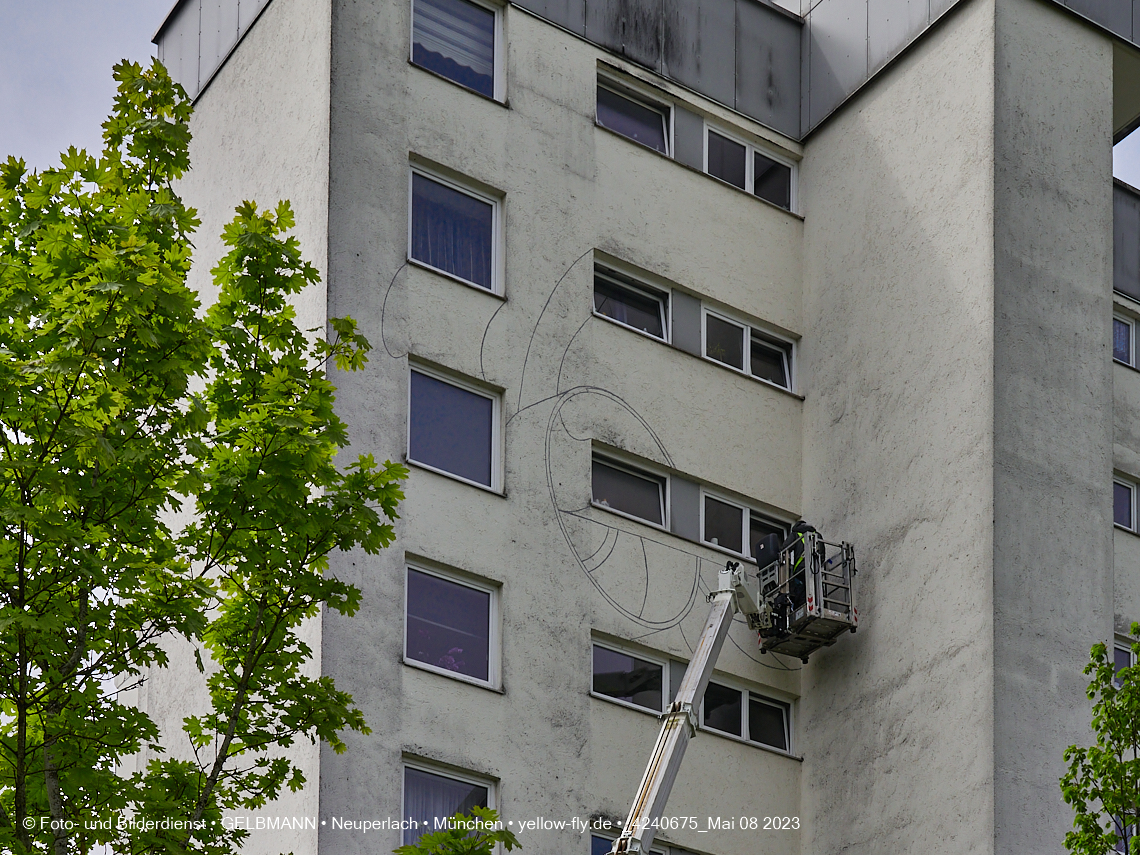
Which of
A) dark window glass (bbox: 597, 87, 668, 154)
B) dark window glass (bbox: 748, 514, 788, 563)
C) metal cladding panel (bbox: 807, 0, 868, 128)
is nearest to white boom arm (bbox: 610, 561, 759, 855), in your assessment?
dark window glass (bbox: 748, 514, 788, 563)

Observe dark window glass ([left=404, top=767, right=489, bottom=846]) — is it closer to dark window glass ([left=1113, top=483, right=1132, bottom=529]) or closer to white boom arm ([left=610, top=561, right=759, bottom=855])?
white boom arm ([left=610, top=561, right=759, bottom=855])

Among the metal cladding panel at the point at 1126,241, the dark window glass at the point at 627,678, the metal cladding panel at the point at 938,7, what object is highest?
the metal cladding panel at the point at 938,7

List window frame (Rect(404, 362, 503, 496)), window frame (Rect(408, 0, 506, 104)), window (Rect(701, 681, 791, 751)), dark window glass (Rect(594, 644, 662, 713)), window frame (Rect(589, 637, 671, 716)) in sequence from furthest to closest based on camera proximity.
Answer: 1. window frame (Rect(408, 0, 506, 104))
2. window (Rect(701, 681, 791, 751))
3. dark window glass (Rect(594, 644, 662, 713))
4. window frame (Rect(589, 637, 671, 716))
5. window frame (Rect(404, 362, 503, 496))

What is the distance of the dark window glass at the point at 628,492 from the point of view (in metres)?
22.0

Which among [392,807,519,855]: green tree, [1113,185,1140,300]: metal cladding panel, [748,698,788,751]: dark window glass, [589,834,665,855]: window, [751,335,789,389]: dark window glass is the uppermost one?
[1113,185,1140,300]: metal cladding panel

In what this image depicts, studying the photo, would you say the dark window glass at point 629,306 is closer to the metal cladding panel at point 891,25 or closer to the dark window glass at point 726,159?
the dark window glass at point 726,159

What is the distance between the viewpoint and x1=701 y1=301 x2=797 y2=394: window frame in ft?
78.0

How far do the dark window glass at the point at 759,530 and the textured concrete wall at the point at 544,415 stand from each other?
1.00 feet

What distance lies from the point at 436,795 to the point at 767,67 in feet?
40.5

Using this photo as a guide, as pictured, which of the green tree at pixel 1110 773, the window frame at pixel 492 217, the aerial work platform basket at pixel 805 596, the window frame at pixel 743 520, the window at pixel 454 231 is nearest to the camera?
the green tree at pixel 1110 773

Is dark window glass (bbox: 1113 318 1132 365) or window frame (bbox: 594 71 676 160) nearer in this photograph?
window frame (bbox: 594 71 676 160)

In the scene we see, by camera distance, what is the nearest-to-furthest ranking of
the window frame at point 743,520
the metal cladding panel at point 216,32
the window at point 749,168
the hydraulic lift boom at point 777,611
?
the hydraulic lift boom at point 777,611 < the window frame at point 743,520 < the metal cladding panel at point 216,32 < the window at point 749,168

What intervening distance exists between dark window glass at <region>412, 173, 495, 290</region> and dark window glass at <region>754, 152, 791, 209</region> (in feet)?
16.7

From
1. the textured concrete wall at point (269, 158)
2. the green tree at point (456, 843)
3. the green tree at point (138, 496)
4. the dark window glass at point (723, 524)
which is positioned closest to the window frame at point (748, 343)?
the dark window glass at point (723, 524)
